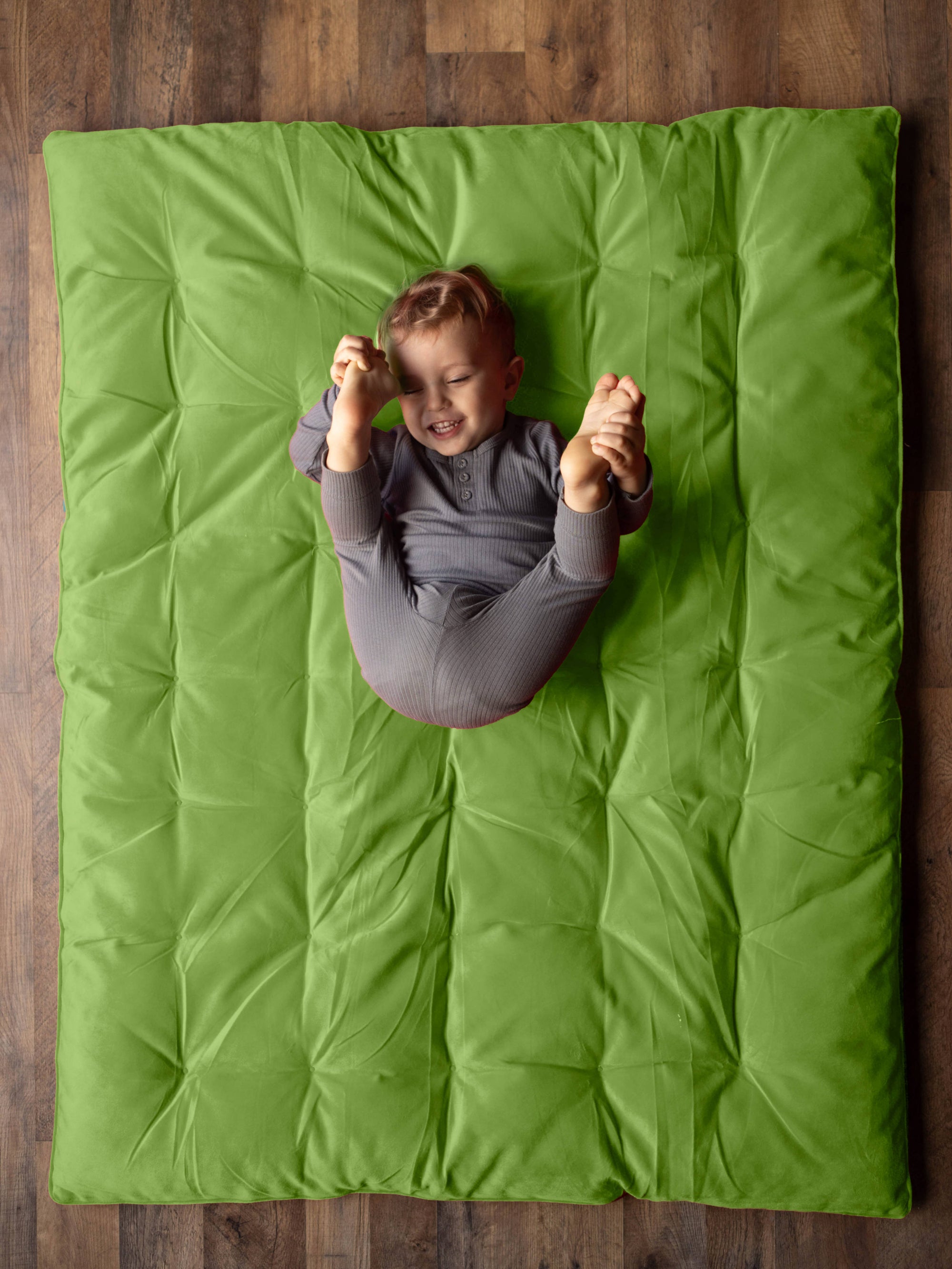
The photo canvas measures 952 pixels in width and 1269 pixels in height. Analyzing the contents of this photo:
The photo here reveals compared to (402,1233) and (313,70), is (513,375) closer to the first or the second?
(313,70)

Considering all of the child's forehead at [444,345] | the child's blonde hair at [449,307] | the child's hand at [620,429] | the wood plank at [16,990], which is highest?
the child's blonde hair at [449,307]

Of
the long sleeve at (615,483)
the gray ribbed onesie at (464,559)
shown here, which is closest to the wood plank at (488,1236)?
the gray ribbed onesie at (464,559)

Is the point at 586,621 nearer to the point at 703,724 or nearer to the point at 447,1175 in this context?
the point at 703,724

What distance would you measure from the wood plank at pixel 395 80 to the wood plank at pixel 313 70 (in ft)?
0.05

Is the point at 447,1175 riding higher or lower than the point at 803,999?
lower

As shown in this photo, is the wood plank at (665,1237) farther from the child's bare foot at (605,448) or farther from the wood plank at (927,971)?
the child's bare foot at (605,448)

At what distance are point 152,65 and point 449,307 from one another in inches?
27.1

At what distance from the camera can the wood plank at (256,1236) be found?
125cm

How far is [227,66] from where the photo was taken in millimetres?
1322

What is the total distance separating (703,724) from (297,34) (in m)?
1.18

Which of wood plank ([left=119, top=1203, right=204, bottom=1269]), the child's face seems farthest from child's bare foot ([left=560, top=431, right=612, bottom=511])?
wood plank ([left=119, top=1203, right=204, bottom=1269])

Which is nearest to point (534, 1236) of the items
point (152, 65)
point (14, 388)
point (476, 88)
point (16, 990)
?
point (16, 990)

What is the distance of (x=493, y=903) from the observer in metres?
1.16

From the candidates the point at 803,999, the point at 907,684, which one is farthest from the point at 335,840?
the point at 907,684
